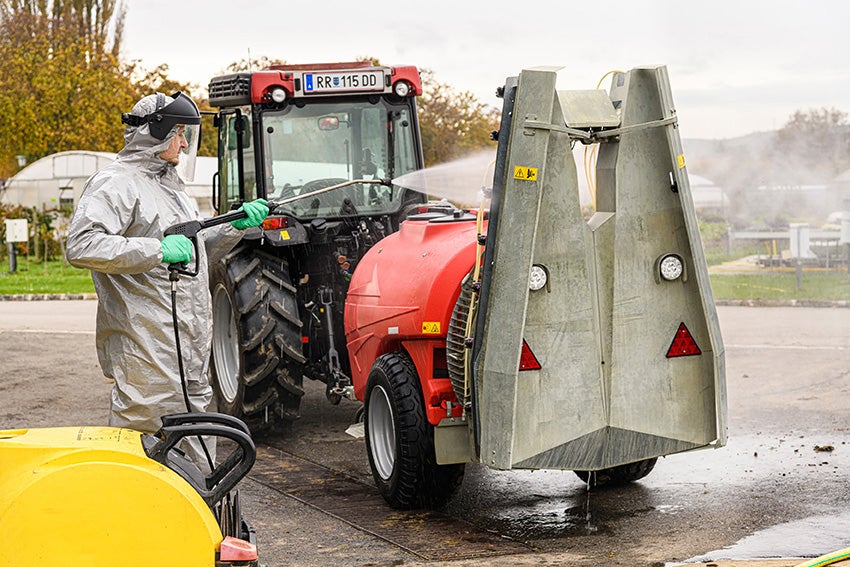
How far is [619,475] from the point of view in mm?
6668

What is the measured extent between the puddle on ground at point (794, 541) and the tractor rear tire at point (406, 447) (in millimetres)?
1384

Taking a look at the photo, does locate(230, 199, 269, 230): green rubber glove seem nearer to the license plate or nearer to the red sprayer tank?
the red sprayer tank

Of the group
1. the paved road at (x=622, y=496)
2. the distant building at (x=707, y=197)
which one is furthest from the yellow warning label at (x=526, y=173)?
the distant building at (x=707, y=197)

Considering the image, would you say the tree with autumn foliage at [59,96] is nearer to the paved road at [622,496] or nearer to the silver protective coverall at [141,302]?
the paved road at [622,496]

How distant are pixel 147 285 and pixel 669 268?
235 cm

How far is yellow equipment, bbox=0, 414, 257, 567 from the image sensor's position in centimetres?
338

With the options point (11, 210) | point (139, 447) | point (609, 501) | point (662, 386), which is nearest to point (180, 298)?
point (139, 447)

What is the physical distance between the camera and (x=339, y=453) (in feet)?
25.6

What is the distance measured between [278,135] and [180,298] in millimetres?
3895

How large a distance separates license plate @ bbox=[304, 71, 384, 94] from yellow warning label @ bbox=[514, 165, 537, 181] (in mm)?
3457

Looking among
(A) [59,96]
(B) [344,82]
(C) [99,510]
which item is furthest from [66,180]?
(C) [99,510]

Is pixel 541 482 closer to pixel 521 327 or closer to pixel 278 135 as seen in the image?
pixel 521 327

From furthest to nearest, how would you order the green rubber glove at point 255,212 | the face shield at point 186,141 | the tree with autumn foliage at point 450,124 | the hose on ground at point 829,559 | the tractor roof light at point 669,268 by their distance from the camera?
1. the tree with autumn foliage at point 450,124
2. the tractor roof light at point 669,268
3. the face shield at point 186,141
4. the green rubber glove at point 255,212
5. the hose on ground at point 829,559

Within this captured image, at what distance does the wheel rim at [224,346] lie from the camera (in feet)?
28.6
